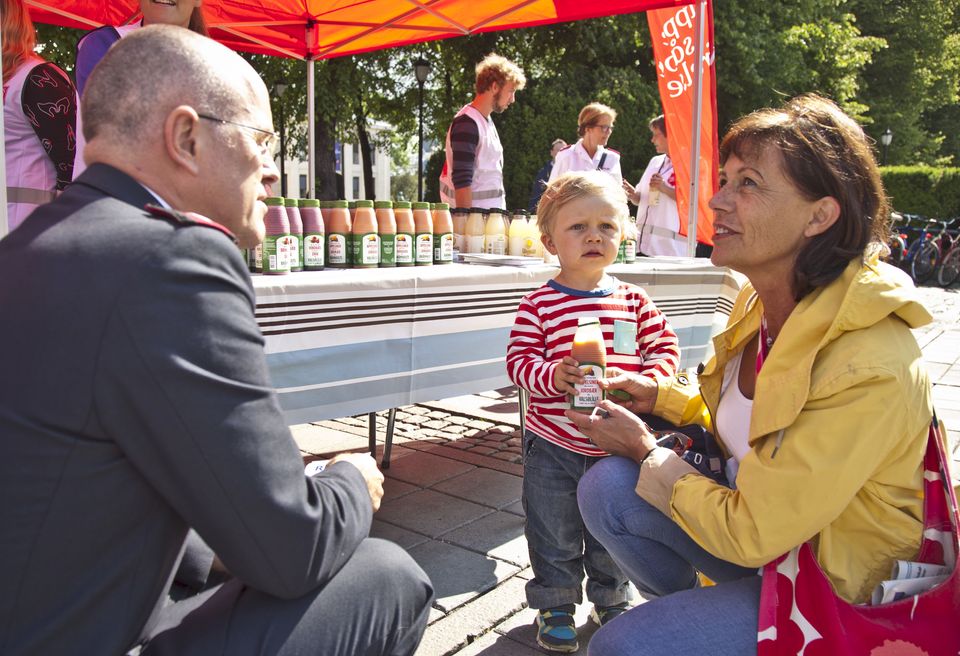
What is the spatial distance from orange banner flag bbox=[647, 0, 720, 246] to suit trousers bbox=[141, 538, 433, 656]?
4256mm

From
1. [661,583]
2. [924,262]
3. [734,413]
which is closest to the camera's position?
[661,583]

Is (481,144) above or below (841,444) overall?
above

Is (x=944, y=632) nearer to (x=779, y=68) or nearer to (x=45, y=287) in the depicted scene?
(x=45, y=287)

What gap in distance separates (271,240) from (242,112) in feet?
4.59

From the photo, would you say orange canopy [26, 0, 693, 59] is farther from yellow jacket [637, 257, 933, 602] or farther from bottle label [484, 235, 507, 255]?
yellow jacket [637, 257, 933, 602]

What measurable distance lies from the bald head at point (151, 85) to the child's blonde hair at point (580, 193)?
59.0 inches

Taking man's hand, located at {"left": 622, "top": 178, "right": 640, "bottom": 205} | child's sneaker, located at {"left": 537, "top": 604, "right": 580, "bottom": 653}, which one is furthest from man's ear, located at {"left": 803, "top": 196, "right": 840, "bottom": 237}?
man's hand, located at {"left": 622, "top": 178, "right": 640, "bottom": 205}

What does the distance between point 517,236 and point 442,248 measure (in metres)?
0.68

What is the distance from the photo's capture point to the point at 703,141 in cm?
533

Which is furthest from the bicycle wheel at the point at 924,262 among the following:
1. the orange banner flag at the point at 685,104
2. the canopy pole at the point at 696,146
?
the canopy pole at the point at 696,146

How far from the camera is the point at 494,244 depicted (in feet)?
13.0

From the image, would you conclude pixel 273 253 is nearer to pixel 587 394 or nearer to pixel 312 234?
pixel 312 234

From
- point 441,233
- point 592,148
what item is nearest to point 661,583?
point 441,233

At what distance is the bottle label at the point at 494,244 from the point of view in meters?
3.96
